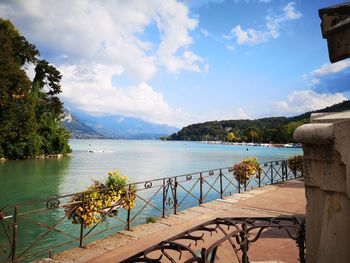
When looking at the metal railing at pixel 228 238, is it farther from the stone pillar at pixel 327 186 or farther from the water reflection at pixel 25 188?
the water reflection at pixel 25 188

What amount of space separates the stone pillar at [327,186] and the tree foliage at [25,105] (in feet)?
63.7

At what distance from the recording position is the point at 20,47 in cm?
2767

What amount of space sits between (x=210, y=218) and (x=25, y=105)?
1957 centimetres

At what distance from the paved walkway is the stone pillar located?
4173 mm

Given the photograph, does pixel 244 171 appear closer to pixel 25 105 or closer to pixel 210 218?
pixel 210 218

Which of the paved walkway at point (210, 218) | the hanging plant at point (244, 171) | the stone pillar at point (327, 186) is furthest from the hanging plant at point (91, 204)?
the hanging plant at point (244, 171)

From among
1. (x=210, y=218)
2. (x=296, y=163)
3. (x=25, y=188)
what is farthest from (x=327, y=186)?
(x=25, y=188)

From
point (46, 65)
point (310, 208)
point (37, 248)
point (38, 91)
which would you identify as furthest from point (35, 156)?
point (310, 208)

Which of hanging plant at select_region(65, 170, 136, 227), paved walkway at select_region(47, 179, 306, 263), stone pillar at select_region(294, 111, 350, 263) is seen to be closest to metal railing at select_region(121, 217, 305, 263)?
stone pillar at select_region(294, 111, 350, 263)

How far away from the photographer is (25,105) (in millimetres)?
22438

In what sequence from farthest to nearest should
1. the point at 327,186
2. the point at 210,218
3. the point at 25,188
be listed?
1. the point at 25,188
2. the point at 210,218
3. the point at 327,186

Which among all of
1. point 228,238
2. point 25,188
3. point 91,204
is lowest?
point 25,188

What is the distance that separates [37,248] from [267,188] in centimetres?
1026

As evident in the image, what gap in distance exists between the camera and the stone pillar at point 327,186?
5.64 feet
